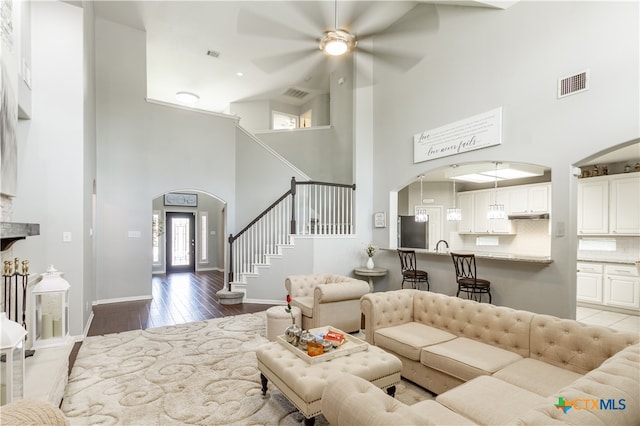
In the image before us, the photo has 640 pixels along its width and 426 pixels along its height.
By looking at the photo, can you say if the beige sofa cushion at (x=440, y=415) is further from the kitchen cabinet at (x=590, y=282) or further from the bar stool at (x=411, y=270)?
the kitchen cabinet at (x=590, y=282)

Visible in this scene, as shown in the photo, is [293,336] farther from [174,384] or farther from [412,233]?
[412,233]

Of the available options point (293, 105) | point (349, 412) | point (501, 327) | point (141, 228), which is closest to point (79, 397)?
point (349, 412)

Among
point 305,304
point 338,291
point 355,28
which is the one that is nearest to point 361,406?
point 338,291

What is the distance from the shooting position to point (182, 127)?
7.38 m

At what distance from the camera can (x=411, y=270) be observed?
19.0 ft

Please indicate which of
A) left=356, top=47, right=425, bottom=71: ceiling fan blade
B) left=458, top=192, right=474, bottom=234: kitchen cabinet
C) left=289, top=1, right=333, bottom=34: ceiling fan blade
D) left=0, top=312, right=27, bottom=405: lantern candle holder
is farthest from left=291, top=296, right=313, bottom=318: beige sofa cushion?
left=458, top=192, right=474, bottom=234: kitchen cabinet

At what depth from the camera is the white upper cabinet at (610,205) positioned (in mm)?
6020

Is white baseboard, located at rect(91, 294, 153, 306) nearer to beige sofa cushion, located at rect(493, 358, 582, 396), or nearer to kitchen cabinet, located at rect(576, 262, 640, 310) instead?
beige sofa cushion, located at rect(493, 358, 582, 396)

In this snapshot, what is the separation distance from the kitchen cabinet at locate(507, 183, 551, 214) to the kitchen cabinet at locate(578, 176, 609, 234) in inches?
23.7

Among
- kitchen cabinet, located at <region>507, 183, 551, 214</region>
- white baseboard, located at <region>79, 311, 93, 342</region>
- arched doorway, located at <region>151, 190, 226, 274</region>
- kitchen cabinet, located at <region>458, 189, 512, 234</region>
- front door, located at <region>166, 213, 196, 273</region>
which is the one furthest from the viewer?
front door, located at <region>166, 213, 196, 273</region>

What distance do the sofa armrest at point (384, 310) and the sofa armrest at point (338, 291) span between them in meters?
0.78

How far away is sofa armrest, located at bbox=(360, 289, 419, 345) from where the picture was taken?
3430 mm

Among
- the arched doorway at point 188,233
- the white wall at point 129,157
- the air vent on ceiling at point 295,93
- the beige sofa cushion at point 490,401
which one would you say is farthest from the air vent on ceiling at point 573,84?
the arched doorway at point 188,233

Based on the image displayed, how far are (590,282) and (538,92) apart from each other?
452 centimetres
